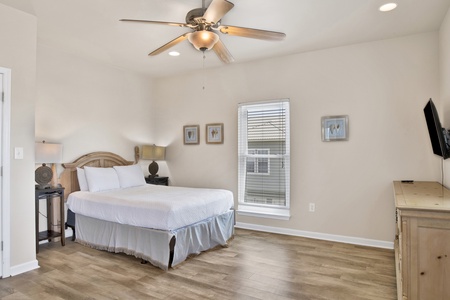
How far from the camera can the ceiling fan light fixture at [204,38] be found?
2.54 metres

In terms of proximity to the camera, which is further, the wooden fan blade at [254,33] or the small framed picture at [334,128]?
the small framed picture at [334,128]

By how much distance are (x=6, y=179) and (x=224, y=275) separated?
7.90 ft

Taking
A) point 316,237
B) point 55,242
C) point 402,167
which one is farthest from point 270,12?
point 55,242

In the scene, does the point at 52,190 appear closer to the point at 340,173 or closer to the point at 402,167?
the point at 340,173

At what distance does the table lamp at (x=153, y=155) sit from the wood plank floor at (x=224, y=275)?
6.31 feet

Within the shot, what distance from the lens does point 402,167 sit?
3580mm

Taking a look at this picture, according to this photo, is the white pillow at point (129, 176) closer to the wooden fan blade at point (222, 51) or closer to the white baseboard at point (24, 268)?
the white baseboard at point (24, 268)

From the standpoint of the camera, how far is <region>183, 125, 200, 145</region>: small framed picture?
17.1ft

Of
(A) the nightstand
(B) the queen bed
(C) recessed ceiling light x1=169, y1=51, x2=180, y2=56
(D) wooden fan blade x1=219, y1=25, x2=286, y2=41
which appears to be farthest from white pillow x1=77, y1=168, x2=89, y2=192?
(D) wooden fan blade x1=219, y1=25, x2=286, y2=41

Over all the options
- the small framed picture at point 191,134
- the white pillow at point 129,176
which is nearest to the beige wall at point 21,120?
the white pillow at point 129,176

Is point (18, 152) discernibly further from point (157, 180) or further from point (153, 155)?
point (157, 180)

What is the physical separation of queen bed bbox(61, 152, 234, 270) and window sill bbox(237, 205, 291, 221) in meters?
0.61

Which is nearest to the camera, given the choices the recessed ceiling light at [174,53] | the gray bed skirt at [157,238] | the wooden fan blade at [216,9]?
the wooden fan blade at [216,9]

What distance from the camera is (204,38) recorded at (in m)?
2.56
